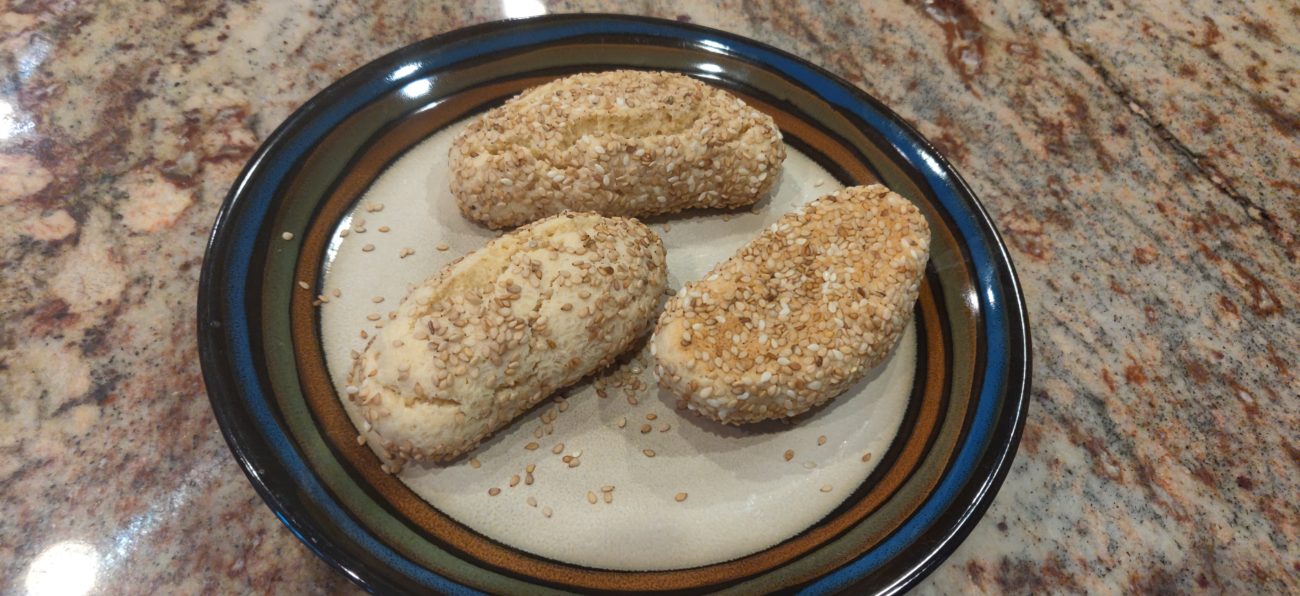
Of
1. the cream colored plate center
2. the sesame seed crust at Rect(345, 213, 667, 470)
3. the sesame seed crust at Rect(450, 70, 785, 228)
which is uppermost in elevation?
the sesame seed crust at Rect(450, 70, 785, 228)

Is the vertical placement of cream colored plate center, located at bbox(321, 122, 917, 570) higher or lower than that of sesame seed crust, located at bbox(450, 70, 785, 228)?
lower

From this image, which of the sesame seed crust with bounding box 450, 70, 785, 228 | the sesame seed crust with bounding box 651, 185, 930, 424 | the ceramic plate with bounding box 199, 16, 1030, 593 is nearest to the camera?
the ceramic plate with bounding box 199, 16, 1030, 593

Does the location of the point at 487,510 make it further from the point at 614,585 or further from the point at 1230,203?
the point at 1230,203

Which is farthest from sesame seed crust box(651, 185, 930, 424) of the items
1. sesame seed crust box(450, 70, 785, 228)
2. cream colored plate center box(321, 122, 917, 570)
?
sesame seed crust box(450, 70, 785, 228)

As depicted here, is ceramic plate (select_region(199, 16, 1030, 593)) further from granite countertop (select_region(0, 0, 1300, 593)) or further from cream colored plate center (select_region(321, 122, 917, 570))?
granite countertop (select_region(0, 0, 1300, 593))

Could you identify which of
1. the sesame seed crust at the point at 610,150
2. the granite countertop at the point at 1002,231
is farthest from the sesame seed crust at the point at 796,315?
the granite countertop at the point at 1002,231

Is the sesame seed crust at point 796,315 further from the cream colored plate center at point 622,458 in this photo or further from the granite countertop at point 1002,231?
the granite countertop at point 1002,231
